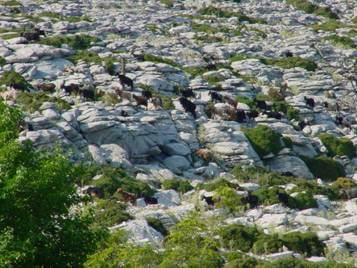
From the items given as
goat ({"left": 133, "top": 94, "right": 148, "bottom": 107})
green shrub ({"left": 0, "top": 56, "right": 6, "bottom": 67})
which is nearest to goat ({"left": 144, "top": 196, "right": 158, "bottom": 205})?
goat ({"left": 133, "top": 94, "right": 148, "bottom": 107})

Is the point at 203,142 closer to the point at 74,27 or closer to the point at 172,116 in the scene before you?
the point at 172,116

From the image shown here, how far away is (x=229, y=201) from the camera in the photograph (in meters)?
26.8

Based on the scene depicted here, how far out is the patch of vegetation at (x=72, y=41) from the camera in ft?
174

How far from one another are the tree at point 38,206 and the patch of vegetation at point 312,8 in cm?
7423

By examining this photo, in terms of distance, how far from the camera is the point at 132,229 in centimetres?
2314

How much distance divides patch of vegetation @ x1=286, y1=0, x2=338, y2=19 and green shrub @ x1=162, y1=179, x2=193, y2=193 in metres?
58.5

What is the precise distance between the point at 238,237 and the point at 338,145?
17.9 meters

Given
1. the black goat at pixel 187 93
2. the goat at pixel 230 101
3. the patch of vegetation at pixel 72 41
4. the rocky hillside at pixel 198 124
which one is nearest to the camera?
the rocky hillside at pixel 198 124

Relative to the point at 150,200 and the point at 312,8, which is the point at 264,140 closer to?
the point at 150,200

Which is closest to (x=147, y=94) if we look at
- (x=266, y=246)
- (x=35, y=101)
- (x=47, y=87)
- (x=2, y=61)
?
(x=47, y=87)

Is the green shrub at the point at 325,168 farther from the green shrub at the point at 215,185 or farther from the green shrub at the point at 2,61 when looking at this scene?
the green shrub at the point at 2,61

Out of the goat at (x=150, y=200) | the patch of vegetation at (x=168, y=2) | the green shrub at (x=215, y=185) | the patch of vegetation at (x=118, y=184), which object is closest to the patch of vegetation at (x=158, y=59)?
the patch of vegetation at (x=118, y=184)

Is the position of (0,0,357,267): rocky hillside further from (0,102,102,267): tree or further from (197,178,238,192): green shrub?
(0,102,102,267): tree

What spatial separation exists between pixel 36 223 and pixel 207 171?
2030 centimetres
